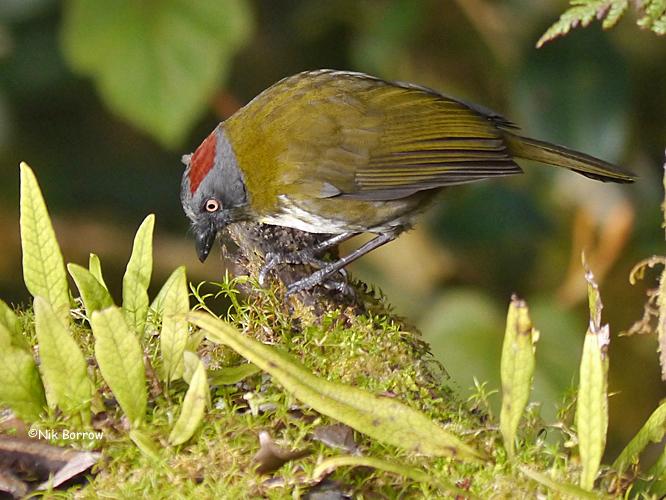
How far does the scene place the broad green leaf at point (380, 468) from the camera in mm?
1645

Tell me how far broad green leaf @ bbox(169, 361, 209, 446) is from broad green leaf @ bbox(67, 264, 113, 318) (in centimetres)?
29

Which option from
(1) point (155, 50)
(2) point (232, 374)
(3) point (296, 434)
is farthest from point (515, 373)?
(1) point (155, 50)

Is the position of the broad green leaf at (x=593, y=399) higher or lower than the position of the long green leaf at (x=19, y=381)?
higher

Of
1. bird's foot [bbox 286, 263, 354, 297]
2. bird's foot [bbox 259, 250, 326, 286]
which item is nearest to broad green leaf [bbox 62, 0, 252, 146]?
bird's foot [bbox 259, 250, 326, 286]

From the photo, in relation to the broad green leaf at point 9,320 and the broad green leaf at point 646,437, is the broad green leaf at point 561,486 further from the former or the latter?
the broad green leaf at point 9,320

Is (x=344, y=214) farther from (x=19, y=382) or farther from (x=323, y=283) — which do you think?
(x=19, y=382)

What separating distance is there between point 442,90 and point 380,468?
380 centimetres

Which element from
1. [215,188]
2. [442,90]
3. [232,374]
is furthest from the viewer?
[442,90]

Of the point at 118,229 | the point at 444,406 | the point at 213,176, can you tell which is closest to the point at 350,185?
the point at 213,176

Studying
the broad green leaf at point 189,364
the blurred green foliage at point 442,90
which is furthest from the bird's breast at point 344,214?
the broad green leaf at point 189,364

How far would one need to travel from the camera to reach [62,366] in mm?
1808

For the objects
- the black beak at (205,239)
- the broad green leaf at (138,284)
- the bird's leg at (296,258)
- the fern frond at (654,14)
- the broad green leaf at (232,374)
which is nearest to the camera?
the broad green leaf at (232,374)

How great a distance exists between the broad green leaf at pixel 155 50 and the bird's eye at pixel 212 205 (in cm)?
101

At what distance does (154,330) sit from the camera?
2115 mm
